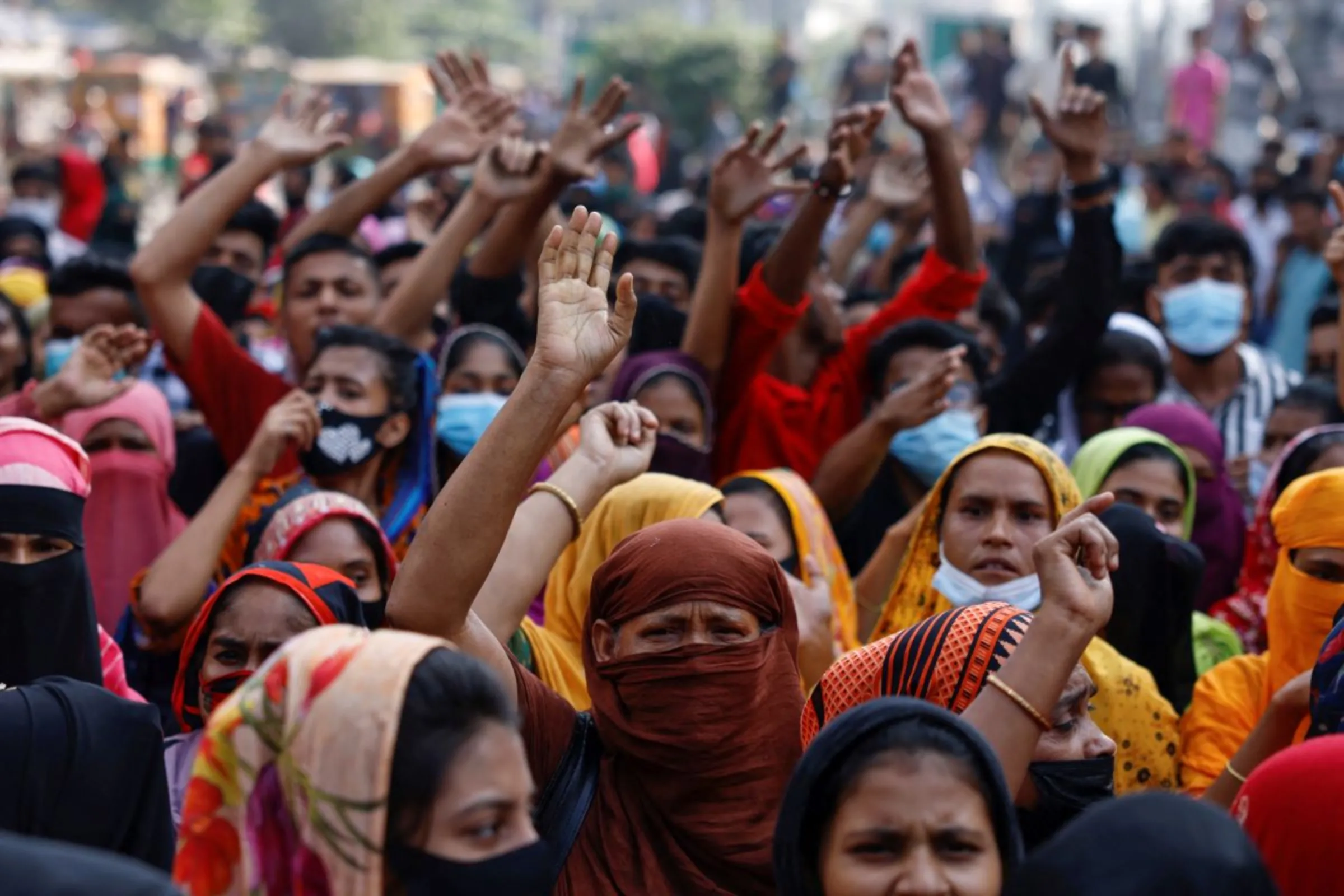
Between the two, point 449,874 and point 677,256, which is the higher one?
point 677,256

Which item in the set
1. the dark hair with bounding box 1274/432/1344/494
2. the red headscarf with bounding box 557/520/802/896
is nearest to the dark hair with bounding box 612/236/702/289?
the dark hair with bounding box 1274/432/1344/494

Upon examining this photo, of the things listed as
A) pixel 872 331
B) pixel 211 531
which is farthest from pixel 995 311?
pixel 211 531

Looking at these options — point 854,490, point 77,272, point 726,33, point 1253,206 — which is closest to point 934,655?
point 854,490

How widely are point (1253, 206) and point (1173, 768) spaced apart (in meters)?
8.28

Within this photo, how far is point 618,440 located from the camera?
3291 millimetres

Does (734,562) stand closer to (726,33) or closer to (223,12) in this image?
(726,33)

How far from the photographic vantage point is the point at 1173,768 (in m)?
3.39

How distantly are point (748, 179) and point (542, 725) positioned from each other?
8.28 ft

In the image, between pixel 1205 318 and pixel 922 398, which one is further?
pixel 1205 318

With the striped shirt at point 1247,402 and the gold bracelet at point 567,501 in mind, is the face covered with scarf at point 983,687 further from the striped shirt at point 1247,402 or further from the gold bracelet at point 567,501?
the striped shirt at point 1247,402

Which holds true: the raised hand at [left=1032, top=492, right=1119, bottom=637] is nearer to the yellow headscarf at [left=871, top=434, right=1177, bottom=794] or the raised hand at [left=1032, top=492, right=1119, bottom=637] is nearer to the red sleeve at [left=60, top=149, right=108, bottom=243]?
the yellow headscarf at [left=871, top=434, right=1177, bottom=794]

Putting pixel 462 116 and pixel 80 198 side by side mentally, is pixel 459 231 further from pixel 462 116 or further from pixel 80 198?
pixel 80 198

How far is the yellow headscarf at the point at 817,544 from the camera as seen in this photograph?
3.91 meters

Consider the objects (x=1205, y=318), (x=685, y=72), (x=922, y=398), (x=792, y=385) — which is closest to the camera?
(x=922, y=398)
